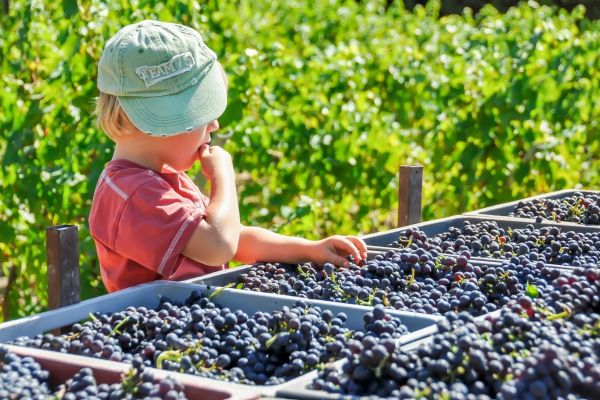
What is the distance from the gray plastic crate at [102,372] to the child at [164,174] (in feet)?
2.39

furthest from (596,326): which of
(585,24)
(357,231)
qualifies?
(585,24)

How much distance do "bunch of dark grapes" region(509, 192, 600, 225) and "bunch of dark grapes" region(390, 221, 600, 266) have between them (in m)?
0.21

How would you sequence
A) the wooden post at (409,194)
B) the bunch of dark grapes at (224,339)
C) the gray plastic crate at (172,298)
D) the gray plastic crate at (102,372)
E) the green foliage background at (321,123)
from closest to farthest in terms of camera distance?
the gray plastic crate at (102,372)
the bunch of dark grapes at (224,339)
the gray plastic crate at (172,298)
the wooden post at (409,194)
the green foliage background at (321,123)

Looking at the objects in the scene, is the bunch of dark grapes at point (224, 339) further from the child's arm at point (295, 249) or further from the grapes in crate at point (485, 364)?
the child's arm at point (295, 249)

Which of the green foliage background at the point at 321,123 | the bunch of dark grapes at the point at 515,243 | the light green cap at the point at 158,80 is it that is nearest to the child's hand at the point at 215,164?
the light green cap at the point at 158,80

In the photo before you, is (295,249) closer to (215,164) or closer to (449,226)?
(215,164)

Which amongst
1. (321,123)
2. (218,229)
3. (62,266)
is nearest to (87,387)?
(62,266)

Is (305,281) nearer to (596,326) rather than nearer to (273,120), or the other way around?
(596,326)

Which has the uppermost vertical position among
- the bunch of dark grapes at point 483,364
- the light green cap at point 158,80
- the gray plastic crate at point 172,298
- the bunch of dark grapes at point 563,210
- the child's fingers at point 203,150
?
the light green cap at point 158,80

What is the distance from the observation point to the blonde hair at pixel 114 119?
286cm

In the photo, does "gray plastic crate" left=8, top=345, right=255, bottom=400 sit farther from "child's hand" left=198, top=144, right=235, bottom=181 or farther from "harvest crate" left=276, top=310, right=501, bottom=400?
"child's hand" left=198, top=144, right=235, bottom=181

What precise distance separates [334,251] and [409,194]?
1.09 m

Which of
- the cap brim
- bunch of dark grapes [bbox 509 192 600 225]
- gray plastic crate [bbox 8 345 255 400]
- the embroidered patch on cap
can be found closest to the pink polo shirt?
the cap brim

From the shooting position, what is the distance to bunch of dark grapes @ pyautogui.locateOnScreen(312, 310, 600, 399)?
1581mm
